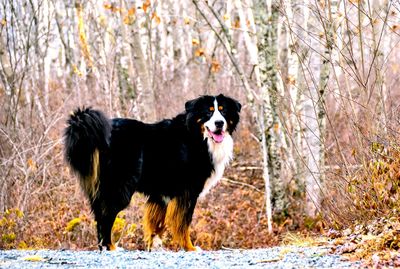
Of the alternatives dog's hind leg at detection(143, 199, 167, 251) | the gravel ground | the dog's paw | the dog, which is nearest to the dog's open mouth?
the dog

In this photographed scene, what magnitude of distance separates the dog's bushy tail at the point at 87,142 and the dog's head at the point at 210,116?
1337 mm

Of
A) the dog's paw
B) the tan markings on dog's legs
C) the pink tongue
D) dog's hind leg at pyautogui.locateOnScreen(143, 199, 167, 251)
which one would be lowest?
the dog's paw

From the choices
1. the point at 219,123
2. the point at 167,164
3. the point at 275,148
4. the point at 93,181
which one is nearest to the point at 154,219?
the point at 167,164

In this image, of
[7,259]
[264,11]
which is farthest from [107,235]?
[264,11]

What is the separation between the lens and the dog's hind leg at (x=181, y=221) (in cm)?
788

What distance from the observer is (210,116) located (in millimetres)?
8109

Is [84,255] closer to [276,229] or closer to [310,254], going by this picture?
[310,254]

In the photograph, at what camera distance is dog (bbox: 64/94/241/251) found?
24.4 ft

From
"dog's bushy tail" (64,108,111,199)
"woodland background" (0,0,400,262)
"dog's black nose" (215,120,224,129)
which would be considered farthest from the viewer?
"dog's black nose" (215,120,224,129)

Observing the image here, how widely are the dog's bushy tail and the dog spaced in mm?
95

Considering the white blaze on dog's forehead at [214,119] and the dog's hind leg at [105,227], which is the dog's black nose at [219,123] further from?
the dog's hind leg at [105,227]

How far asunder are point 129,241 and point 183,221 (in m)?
1.76

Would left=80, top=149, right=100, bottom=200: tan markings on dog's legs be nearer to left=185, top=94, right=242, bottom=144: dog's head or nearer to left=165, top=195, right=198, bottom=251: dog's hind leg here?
left=165, top=195, right=198, bottom=251: dog's hind leg

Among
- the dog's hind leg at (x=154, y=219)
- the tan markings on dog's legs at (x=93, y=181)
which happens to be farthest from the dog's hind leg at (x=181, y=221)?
the tan markings on dog's legs at (x=93, y=181)
